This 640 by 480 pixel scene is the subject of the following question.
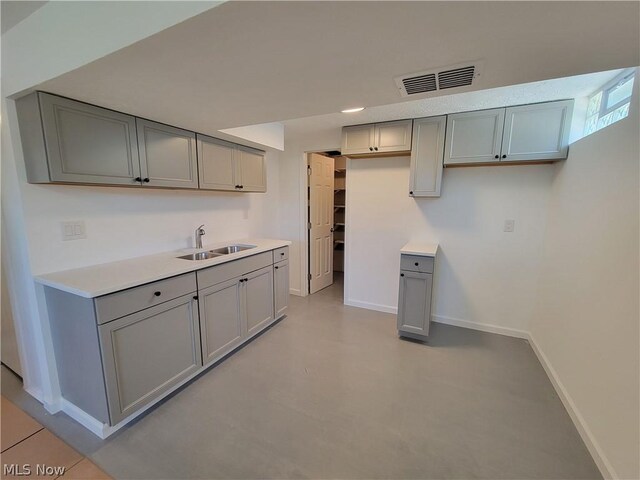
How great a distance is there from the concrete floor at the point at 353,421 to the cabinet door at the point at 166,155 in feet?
5.24

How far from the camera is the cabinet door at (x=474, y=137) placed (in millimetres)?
2443

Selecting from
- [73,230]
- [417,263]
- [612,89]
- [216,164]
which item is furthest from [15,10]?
[612,89]

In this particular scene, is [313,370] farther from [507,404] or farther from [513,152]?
[513,152]

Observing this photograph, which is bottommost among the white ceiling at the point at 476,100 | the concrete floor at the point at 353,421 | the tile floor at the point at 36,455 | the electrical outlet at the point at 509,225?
the tile floor at the point at 36,455

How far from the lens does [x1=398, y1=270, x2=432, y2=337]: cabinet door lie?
8.50 ft

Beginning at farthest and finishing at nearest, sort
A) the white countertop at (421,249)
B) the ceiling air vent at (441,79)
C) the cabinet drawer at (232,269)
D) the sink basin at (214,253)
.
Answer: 1. the white countertop at (421,249)
2. the sink basin at (214,253)
3. the cabinet drawer at (232,269)
4. the ceiling air vent at (441,79)

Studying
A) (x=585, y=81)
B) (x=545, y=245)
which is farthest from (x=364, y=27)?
(x=545, y=245)

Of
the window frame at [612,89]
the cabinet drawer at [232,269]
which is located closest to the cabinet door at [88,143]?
the cabinet drawer at [232,269]

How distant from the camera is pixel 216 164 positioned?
2541 millimetres

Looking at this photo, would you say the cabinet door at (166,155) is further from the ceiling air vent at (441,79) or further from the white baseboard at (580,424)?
the white baseboard at (580,424)

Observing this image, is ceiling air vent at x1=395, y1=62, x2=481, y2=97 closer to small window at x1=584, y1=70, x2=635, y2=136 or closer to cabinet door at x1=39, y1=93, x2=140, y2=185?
small window at x1=584, y1=70, x2=635, y2=136

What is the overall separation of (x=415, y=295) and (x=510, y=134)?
168 centimetres

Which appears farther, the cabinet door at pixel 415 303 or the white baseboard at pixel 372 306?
the white baseboard at pixel 372 306

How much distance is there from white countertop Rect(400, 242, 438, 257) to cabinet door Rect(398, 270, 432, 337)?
0.64 ft
